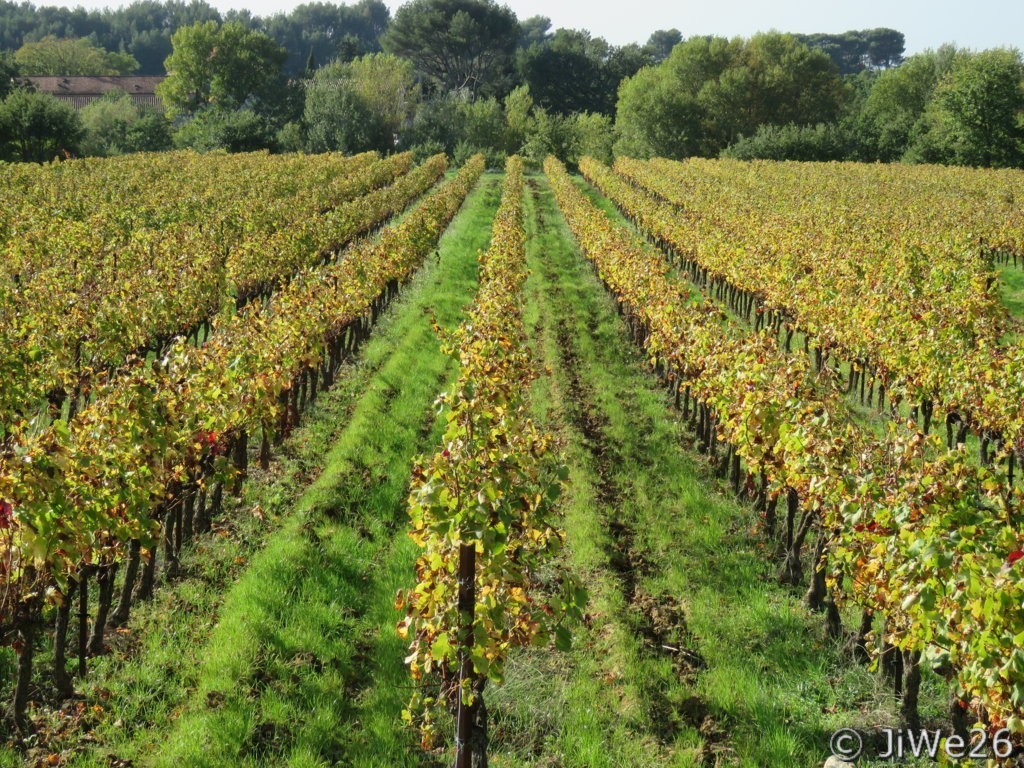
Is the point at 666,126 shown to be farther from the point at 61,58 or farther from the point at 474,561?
the point at 61,58

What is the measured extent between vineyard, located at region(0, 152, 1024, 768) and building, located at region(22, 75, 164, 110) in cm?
9030

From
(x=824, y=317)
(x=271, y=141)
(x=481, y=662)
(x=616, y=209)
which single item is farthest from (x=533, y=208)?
(x=481, y=662)

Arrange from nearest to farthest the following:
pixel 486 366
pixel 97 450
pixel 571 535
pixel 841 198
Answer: pixel 97 450 < pixel 486 366 < pixel 571 535 < pixel 841 198

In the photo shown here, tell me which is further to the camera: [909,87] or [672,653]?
[909,87]

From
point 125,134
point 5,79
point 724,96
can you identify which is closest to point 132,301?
point 5,79

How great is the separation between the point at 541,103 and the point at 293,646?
8938cm

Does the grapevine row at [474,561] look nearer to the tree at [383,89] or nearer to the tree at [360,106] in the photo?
the tree at [360,106]

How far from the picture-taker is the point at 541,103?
89.9m

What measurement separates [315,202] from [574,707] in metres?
27.3

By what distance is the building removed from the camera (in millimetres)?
92312

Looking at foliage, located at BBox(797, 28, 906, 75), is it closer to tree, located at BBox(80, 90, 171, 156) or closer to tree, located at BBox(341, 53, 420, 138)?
tree, located at BBox(341, 53, 420, 138)

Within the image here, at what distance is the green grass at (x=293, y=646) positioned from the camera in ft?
20.5

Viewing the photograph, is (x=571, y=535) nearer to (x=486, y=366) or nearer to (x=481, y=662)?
(x=486, y=366)

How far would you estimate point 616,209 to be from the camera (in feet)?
142
